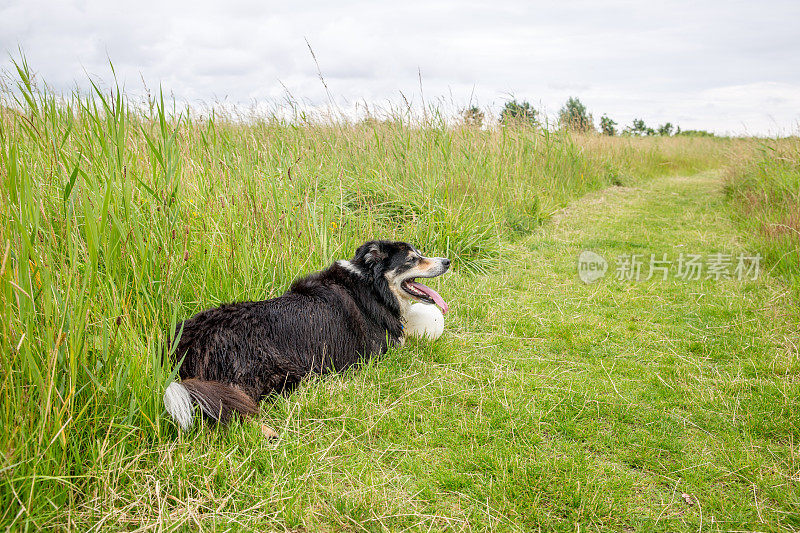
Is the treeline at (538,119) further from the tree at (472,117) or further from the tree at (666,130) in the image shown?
the tree at (666,130)

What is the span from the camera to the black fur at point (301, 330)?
8.18 feet

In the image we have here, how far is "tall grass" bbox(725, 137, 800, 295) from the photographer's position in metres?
4.97

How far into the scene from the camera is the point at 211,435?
2.19m

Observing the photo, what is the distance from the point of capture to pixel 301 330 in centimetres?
281

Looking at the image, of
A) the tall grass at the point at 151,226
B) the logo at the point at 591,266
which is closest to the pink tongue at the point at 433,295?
the tall grass at the point at 151,226

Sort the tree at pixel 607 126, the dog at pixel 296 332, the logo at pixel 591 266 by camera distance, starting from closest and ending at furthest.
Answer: the dog at pixel 296 332 → the logo at pixel 591 266 → the tree at pixel 607 126

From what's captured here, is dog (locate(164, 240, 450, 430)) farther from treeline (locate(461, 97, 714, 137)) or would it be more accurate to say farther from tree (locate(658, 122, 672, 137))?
tree (locate(658, 122, 672, 137))

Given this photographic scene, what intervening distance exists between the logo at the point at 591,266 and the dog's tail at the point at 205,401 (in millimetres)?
4106

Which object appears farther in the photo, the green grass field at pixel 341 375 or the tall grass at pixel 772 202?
the tall grass at pixel 772 202

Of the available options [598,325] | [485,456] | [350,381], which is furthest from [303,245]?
[598,325]

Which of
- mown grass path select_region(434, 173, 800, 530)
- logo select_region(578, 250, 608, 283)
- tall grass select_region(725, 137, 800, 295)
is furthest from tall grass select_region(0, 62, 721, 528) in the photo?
tall grass select_region(725, 137, 800, 295)

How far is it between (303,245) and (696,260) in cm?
471

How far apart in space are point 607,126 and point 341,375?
531 inches

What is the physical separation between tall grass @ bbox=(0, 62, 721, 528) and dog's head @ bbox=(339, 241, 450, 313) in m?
0.73
